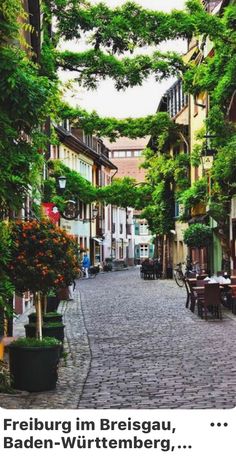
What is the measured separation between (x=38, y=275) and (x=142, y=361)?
2508mm

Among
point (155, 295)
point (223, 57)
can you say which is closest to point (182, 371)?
point (223, 57)

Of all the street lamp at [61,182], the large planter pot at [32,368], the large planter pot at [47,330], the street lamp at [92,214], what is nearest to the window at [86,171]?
the street lamp at [61,182]

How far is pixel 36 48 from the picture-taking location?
1631 centimetres

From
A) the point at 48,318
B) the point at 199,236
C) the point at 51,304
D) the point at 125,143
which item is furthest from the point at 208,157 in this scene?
the point at 48,318

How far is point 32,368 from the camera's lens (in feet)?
27.0

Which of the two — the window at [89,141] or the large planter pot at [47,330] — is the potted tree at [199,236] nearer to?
A: the window at [89,141]

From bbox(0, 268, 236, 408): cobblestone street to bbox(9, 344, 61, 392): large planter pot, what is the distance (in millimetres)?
148

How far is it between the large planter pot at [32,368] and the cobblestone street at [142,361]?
0.15m

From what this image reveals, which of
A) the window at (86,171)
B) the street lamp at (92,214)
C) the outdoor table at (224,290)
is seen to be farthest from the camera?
the street lamp at (92,214)

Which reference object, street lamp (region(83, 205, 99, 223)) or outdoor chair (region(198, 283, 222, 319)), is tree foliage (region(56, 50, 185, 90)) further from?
outdoor chair (region(198, 283, 222, 319))

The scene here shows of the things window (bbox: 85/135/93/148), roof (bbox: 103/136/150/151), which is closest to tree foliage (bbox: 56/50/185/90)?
roof (bbox: 103/136/150/151)

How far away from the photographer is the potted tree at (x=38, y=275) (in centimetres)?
823

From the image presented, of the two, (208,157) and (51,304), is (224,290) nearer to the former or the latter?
(208,157)

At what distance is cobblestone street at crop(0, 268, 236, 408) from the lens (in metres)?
7.62
